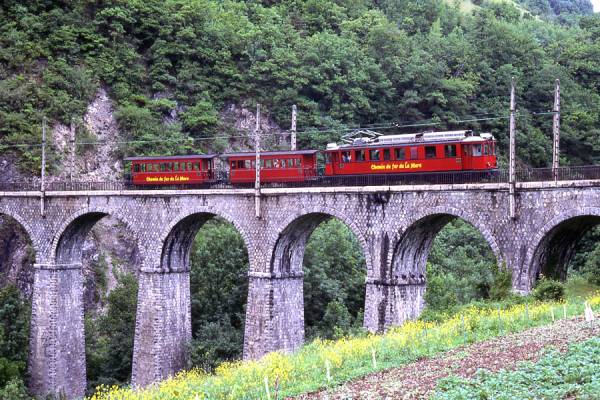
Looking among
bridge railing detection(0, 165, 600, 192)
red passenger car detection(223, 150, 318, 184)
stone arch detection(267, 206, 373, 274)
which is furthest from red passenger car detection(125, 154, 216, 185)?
stone arch detection(267, 206, 373, 274)

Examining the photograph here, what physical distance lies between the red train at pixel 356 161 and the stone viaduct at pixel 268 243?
1.56 metres

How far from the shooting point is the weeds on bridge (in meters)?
21.3

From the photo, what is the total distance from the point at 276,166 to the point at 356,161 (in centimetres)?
458

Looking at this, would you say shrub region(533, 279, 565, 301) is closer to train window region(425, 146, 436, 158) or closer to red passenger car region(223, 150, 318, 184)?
train window region(425, 146, 436, 158)

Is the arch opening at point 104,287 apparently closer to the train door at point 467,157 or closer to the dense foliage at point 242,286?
the dense foliage at point 242,286

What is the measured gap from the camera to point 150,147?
6284cm

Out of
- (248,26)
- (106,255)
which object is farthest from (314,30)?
(106,255)

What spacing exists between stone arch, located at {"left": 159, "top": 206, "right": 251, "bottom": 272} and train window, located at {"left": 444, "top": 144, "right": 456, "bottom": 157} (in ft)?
37.1

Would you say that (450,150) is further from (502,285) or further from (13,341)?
(13,341)

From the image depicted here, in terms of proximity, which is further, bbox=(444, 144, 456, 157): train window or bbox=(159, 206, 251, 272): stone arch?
bbox=(159, 206, 251, 272): stone arch

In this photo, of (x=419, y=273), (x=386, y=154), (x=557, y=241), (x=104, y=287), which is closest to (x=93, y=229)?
(x=104, y=287)

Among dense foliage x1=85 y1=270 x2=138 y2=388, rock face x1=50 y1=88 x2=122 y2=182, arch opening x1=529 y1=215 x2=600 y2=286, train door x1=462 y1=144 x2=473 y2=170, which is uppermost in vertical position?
rock face x1=50 y1=88 x2=122 y2=182

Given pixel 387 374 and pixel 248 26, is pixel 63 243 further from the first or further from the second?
pixel 248 26

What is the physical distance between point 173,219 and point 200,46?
35.2 meters
